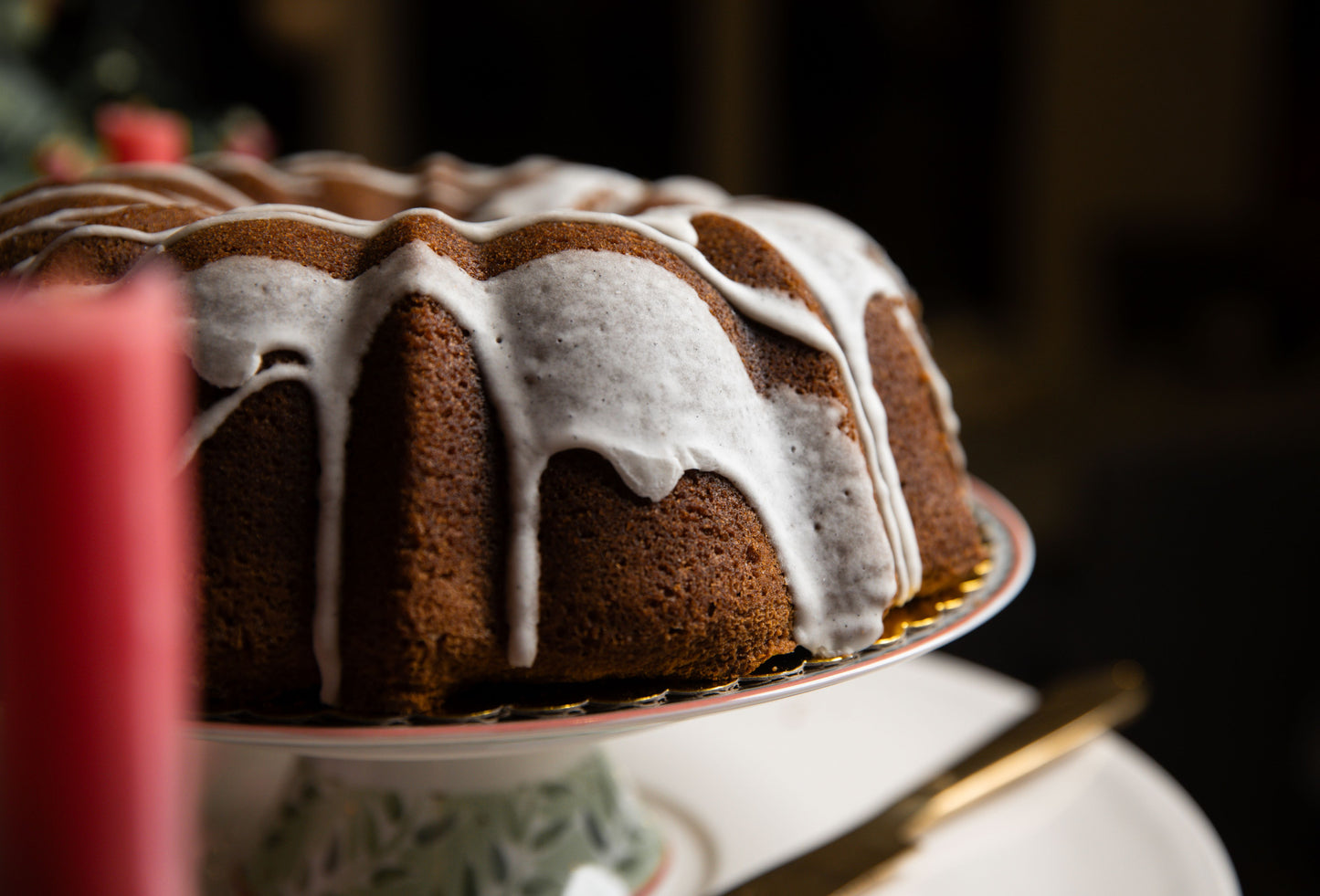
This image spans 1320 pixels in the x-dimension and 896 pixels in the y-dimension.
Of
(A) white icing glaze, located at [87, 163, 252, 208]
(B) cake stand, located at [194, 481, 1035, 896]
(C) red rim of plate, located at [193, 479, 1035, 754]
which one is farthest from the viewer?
(A) white icing glaze, located at [87, 163, 252, 208]

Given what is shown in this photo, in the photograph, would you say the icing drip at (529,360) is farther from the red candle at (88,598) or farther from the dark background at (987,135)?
the dark background at (987,135)

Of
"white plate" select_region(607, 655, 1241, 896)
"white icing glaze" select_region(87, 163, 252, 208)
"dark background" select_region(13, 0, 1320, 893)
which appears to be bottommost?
"white plate" select_region(607, 655, 1241, 896)

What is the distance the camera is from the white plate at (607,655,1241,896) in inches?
37.4

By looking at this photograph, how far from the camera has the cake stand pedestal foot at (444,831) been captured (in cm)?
90

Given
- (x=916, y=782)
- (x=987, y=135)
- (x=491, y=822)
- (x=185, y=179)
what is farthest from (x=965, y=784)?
(x=987, y=135)

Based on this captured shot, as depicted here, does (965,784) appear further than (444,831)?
Yes

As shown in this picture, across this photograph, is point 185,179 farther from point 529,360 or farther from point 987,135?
point 987,135

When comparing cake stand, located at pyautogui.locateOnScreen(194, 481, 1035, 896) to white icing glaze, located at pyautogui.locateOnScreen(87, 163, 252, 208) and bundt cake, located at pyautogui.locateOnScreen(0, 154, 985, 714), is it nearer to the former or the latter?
bundt cake, located at pyautogui.locateOnScreen(0, 154, 985, 714)

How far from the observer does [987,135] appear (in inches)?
168

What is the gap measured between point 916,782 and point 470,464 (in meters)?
0.63

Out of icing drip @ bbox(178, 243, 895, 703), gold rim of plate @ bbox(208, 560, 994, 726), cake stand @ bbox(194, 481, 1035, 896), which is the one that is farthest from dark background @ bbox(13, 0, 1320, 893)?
icing drip @ bbox(178, 243, 895, 703)

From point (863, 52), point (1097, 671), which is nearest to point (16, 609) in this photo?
point (1097, 671)

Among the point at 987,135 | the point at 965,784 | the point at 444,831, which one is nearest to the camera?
the point at 444,831

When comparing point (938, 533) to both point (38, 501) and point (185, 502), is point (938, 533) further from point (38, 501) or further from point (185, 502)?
point (38, 501)
